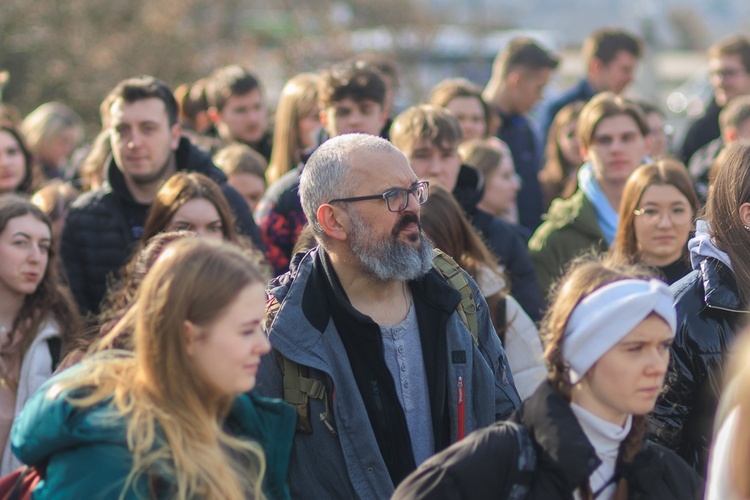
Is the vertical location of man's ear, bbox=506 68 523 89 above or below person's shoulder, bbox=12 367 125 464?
above

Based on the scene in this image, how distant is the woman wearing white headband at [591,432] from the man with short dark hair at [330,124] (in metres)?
3.16

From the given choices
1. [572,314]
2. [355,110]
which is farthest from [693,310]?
[355,110]

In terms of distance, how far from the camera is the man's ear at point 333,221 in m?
4.16

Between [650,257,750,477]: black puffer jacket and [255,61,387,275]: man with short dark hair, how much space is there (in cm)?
265

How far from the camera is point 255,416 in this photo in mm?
3430

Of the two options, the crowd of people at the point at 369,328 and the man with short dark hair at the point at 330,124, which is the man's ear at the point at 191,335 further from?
the man with short dark hair at the point at 330,124

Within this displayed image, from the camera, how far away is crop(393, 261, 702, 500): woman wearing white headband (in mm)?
3199

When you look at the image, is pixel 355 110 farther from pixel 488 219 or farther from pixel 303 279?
pixel 303 279

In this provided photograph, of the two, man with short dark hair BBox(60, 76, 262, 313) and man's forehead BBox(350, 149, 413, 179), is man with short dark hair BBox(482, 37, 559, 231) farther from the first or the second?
man's forehead BBox(350, 149, 413, 179)

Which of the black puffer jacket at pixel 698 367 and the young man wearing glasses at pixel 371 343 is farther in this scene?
the black puffer jacket at pixel 698 367

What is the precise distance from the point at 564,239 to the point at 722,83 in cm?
349

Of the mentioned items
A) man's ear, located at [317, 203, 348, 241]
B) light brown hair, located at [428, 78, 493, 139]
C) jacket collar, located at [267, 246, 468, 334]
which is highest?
light brown hair, located at [428, 78, 493, 139]

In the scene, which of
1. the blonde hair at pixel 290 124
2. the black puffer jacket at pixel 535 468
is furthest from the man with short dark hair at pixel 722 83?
the black puffer jacket at pixel 535 468

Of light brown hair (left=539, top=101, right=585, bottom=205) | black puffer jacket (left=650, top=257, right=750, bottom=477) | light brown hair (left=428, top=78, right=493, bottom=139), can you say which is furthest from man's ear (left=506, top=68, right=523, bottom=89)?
black puffer jacket (left=650, top=257, right=750, bottom=477)
